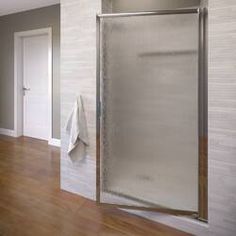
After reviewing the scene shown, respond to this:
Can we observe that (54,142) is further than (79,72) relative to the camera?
Yes

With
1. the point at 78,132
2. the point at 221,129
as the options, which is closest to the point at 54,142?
the point at 78,132

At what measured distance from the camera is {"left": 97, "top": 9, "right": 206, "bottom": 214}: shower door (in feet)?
6.14

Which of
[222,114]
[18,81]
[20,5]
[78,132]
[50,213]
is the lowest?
[50,213]

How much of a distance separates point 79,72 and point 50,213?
1.31 metres

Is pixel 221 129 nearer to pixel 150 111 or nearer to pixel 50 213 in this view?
pixel 150 111

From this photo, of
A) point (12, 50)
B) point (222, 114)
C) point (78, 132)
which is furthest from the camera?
point (12, 50)

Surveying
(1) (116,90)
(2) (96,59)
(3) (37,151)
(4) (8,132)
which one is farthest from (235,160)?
(4) (8,132)

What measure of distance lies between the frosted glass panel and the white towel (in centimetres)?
22

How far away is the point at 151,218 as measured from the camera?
6.72 feet

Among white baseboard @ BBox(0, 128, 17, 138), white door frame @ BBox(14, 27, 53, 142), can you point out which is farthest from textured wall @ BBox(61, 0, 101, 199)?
white baseboard @ BBox(0, 128, 17, 138)

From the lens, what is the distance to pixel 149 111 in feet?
6.66

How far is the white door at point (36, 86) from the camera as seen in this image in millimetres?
4645

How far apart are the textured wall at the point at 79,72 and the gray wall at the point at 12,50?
6.31 feet

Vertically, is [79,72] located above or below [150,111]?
above
